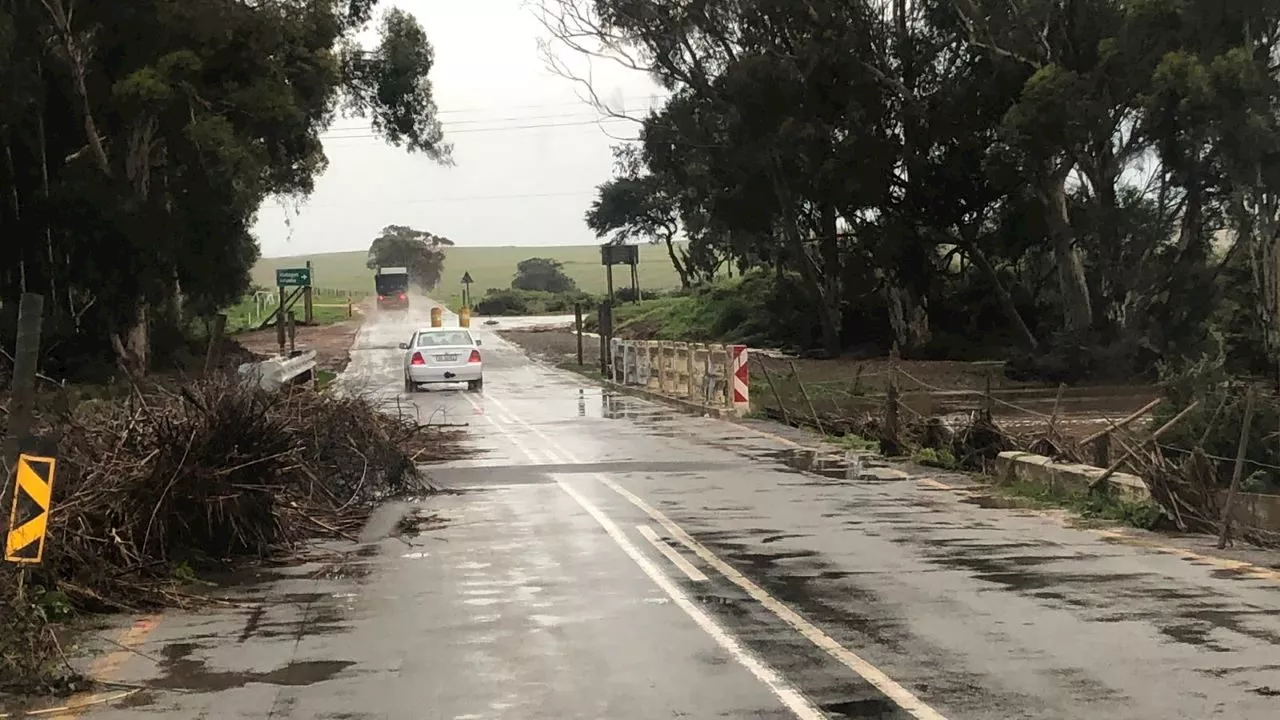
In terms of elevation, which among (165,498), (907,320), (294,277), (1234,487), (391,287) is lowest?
(1234,487)

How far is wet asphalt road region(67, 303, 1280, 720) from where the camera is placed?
275 inches

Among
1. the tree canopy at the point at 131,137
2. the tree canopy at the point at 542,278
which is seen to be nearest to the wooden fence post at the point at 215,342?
the tree canopy at the point at 131,137

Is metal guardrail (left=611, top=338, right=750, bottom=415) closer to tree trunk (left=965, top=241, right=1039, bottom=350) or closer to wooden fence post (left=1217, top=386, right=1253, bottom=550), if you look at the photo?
tree trunk (left=965, top=241, right=1039, bottom=350)

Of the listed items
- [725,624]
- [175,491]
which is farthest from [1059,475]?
[175,491]

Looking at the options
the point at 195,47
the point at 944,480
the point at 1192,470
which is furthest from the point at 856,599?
the point at 195,47

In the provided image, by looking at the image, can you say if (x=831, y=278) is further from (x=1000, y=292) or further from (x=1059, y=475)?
(x=1059, y=475)

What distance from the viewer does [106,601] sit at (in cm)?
945

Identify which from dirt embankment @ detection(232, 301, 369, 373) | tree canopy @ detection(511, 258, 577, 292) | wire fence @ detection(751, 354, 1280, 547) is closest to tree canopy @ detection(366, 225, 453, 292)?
tree canopy @ detection(511, 258, 577, 292)

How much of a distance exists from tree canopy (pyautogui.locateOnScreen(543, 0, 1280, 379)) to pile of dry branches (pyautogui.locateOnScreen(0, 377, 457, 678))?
840 inches

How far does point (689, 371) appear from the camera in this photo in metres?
30.2

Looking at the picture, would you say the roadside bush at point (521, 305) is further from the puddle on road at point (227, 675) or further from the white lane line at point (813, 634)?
the puddle on road at point (227, 675)

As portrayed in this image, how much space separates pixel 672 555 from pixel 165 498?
150 inches

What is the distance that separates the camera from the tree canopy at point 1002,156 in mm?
30406

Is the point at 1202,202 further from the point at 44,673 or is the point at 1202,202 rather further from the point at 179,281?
the point at 44,673
